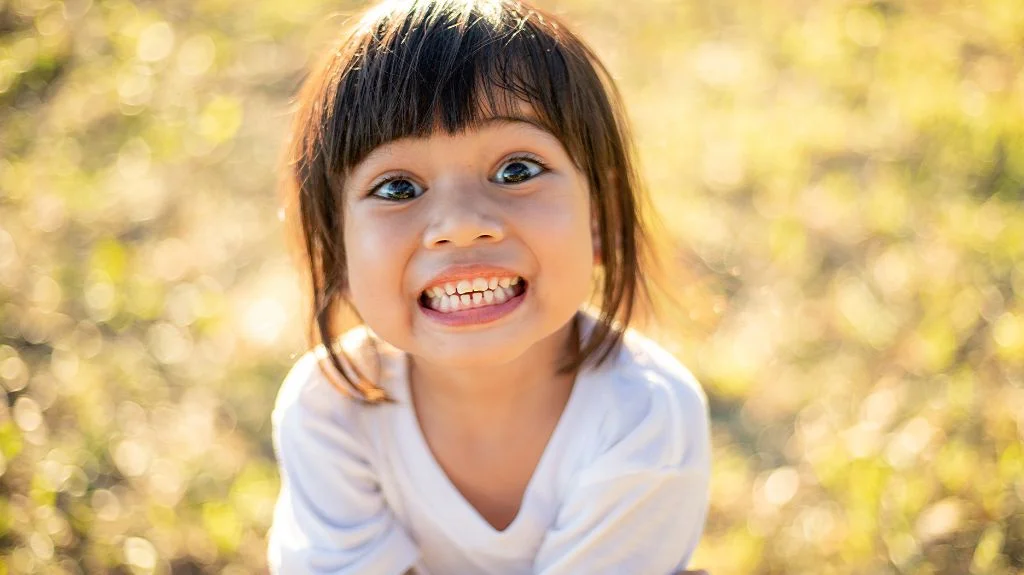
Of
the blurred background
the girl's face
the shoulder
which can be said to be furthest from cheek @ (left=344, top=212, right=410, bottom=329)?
the blurred background

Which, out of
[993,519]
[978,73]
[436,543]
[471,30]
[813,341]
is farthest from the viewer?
[978,73]

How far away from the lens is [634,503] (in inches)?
71.1

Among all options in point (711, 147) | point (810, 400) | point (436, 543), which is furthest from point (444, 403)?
point (711, 147)

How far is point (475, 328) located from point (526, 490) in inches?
13.7

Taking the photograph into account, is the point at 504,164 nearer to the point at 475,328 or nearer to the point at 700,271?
the point at 475,328

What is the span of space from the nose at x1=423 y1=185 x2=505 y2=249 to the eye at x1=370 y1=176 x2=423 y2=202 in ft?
0.18

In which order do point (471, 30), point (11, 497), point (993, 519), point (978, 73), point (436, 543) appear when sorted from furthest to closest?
1. point (978, 73)
2. point (11, 497)
3. point (993, 519)
4. point (436, 543)
5. point (471, 30)

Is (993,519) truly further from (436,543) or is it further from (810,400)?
(436,543)

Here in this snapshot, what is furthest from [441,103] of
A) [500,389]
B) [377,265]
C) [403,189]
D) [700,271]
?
[700,271]

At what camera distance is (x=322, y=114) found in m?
1.81

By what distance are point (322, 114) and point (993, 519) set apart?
4.77 feet

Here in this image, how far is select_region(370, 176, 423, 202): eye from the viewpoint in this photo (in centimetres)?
175

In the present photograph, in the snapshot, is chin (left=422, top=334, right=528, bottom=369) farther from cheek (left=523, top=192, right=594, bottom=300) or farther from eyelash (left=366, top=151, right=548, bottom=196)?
eyelash (left=366, top=151, right=548, bottom=196)

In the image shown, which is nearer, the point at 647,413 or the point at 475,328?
the point at 475,328
